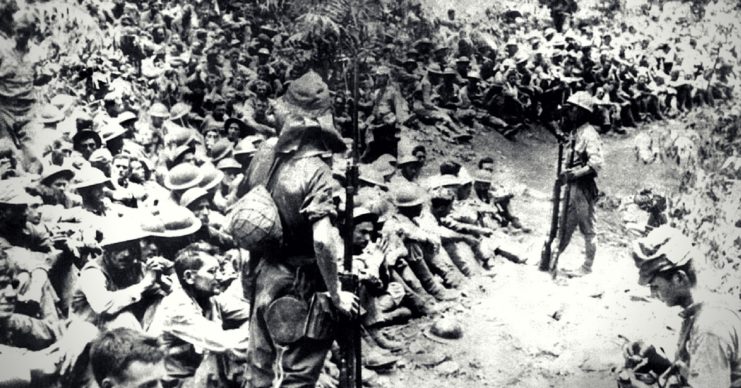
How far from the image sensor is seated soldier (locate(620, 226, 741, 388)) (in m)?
5.51

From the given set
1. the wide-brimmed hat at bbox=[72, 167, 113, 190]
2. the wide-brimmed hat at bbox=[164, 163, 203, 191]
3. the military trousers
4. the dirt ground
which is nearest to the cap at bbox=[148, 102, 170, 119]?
the wide-brimmed hat at bbox=[164, 163, 203, 191]

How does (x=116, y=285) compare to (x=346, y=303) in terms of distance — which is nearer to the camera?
(x=346, y=303)

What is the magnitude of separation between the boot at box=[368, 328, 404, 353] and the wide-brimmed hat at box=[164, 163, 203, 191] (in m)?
2.08

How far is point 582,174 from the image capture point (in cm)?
593

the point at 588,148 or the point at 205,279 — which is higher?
the point at 588,148

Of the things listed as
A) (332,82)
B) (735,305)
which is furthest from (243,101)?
(735,305)

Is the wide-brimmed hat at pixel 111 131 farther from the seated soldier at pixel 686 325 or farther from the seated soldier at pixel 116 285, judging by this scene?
the seated soldier at pixel 686 325

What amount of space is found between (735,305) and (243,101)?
4716 mm

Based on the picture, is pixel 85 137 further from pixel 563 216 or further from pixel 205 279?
pixel 563 216

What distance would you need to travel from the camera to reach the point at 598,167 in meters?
5.91

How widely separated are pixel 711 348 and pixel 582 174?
1.74 m

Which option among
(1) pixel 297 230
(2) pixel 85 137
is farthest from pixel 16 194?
(1) pixel 297 230

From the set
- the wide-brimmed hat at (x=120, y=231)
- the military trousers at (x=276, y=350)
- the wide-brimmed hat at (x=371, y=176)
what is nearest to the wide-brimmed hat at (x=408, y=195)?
the wide-brimmed hat at (x=371, y=176)

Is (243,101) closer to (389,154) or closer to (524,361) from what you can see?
(389,154)
